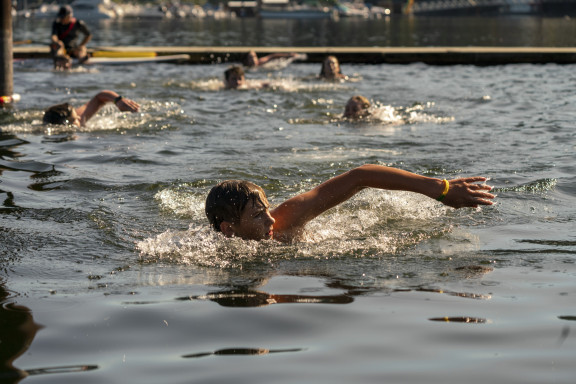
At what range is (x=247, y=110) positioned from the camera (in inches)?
542

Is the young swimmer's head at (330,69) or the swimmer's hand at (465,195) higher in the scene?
the young swimmer's head at (330,69)

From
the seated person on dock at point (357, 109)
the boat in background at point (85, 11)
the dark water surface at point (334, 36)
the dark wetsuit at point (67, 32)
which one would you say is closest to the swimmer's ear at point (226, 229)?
the seated person on dock at point (357, 109)

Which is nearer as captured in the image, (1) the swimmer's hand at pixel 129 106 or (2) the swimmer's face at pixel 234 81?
(1) the swimmer's hand at pixel 129 106

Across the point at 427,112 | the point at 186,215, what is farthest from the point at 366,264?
the point at 427,112

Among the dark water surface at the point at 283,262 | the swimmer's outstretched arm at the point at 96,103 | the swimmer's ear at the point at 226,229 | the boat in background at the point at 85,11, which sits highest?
the boat in background at the point at 85,11

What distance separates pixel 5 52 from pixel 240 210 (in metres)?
10.1

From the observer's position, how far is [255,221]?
5469 mm

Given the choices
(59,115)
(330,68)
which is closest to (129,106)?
(59,115)

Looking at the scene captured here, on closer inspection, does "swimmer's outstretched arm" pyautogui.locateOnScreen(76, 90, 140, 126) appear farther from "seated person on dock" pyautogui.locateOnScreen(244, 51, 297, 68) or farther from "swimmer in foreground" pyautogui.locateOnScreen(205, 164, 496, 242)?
"seated person on dock" pyautogui.locateOnScreen(244, 51, 297, 68)

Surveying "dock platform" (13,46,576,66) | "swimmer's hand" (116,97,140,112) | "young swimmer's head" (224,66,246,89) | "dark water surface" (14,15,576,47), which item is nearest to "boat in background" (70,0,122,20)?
"dark water surface" (14,15,576,47)

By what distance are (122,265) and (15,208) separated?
2.05 meters

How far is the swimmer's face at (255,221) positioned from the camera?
17.9 feet

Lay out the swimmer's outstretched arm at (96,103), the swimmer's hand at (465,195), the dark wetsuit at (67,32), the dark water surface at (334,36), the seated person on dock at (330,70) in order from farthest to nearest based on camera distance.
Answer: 1. the dark water surface at (334,36)
2. the dark wetsuit at (67,32)
3. the seated person on dock at (330,70)
4. the swimmer's outstretched arm at (96,103)
5. the swimmer's hand at (465,195)

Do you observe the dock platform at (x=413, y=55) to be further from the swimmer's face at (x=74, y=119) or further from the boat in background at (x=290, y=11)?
the boat in background at (x=290, y=11)
